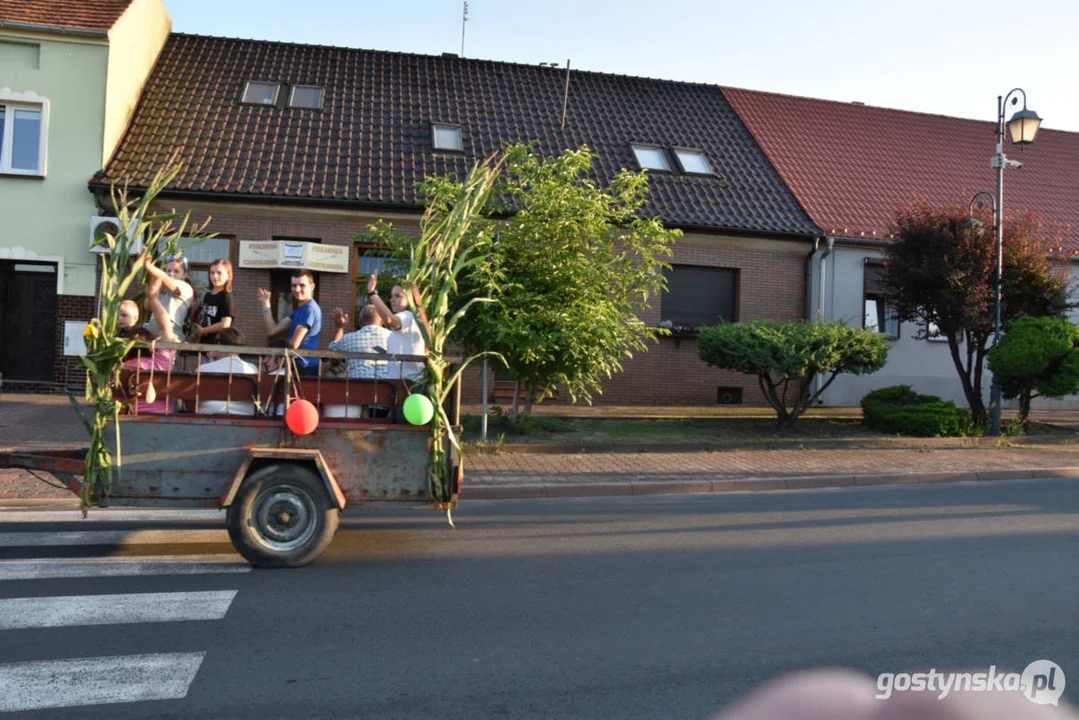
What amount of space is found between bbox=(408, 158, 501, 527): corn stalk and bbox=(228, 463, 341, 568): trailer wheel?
814 mm

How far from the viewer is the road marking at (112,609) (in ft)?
15.9

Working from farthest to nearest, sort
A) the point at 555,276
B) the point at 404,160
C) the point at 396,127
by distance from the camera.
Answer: the point at 396,127
the point at 404,160
the point at 555,276

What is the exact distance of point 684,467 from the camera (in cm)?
1123

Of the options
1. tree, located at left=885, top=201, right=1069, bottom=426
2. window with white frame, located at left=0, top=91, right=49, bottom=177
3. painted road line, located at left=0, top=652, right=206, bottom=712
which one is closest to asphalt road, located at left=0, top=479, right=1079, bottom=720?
painted road line, located at left=0, top=652, right=206, bottom=712

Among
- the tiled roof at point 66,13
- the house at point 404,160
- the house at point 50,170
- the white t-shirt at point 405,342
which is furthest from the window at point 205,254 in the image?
the white t-shirt at point 405,342

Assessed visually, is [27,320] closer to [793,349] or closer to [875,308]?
[793,349]

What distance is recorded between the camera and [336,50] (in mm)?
20469

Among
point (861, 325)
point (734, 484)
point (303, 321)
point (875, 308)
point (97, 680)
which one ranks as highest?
point (875, 308)

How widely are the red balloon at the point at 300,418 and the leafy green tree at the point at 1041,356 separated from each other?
11984 mm

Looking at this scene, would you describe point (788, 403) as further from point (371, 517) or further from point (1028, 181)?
point (371, 517)

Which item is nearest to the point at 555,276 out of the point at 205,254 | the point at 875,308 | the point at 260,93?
the point at 205,254

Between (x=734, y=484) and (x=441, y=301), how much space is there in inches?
207

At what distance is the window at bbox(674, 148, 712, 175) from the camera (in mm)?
19281

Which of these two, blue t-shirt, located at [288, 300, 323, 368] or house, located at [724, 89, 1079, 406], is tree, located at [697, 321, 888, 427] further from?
blue t-shirt, located at [288, 300, 323, 368]
